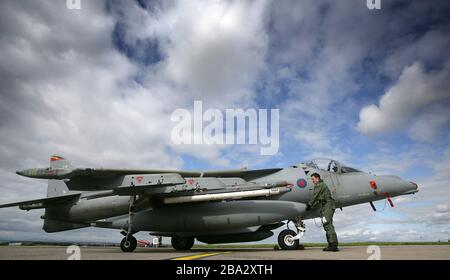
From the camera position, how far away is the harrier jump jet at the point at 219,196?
10.1m

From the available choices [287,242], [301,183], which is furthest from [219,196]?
[301,183]

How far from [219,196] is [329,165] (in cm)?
450

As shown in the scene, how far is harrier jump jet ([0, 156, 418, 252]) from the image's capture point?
10.1 m

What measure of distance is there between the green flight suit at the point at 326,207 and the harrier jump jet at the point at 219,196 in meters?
1.81

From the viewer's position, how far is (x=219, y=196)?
34.7ft

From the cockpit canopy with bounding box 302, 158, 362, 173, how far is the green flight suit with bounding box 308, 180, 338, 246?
299 centimetres

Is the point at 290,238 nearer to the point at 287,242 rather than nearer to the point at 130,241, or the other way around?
the point at 287,242

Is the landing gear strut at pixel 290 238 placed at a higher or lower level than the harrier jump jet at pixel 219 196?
lower

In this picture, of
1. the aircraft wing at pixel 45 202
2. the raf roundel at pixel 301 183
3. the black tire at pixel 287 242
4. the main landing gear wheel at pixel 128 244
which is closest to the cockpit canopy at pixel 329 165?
the raf roundel at pixel 301 183

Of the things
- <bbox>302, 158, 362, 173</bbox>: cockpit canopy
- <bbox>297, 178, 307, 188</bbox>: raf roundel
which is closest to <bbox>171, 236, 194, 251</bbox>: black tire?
<bbox>297, 178, 307, 188</bbox>: raf roundel

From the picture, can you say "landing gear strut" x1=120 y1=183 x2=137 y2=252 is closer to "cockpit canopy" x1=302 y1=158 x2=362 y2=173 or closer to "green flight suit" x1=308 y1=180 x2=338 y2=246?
"green flight suit" x1=308 y1=180 x2=338 y2=246

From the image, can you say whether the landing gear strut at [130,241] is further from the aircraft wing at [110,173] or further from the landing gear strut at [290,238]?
the landing gear strut at [290,238]
